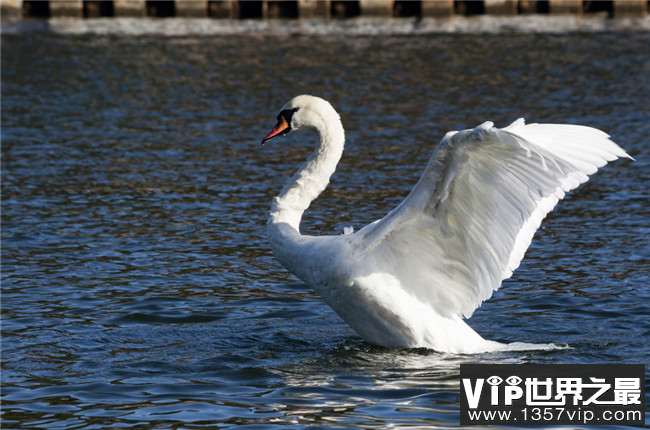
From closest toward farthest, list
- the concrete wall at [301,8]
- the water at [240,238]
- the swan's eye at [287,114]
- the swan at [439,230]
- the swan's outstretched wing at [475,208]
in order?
the swan's outstretched wing at [475,208], the swan at [439,230], the water at [240,238], the swan's eye at [287,114], the concrete wall at [301,8]

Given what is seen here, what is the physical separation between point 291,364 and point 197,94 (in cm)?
1572

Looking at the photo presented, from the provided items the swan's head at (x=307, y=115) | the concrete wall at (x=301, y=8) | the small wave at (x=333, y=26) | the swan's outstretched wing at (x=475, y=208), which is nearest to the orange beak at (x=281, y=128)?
the swan's head at (x=307, y=115)

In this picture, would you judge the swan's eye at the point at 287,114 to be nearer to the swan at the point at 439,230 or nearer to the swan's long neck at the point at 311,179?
the swan at the point at 439,230

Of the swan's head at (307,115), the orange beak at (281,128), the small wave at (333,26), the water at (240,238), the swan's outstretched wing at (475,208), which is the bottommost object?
the water at (240,238)

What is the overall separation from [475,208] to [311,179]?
1.40m

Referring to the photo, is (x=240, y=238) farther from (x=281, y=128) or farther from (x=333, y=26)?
(x=333, y=26)

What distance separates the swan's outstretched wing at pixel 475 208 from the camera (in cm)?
725

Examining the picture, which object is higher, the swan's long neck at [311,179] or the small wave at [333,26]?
the small wave at [333,26]

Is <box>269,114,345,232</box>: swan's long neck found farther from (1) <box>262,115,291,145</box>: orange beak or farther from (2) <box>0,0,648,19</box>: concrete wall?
(2) <box>0,0,648,19</box>: concrete wall

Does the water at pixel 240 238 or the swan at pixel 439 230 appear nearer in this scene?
the swan at pixel 439 230

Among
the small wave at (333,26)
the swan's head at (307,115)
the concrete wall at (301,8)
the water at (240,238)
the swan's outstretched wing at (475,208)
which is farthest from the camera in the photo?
the concrete wall at (301,8)

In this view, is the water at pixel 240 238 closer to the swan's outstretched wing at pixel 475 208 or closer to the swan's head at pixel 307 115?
the swan's outstretched wing at pixel 475 208

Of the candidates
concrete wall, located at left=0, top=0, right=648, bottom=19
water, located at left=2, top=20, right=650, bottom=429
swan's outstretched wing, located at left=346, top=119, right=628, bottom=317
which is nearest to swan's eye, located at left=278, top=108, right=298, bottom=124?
swan's outstretched wing, located at left=346, top=119, right=628, bottom=317

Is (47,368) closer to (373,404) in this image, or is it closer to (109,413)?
(109,413)
